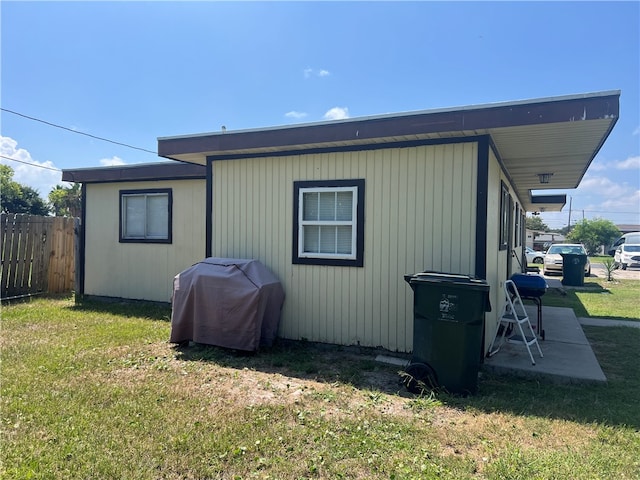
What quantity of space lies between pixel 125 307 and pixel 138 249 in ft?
4.07

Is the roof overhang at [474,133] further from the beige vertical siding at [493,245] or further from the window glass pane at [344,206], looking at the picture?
the window glass pane at [344,206]

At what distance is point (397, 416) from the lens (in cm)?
325

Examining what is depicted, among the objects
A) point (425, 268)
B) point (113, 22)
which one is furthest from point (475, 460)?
point (113, 22)

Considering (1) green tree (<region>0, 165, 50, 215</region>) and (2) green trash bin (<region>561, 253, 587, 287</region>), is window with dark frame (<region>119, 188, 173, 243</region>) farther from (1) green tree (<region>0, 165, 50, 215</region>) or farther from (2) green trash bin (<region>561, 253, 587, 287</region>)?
(1) green tree (<region>0, 165, 50, 215</region>)

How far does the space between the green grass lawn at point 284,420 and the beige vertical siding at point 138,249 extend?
3.12m

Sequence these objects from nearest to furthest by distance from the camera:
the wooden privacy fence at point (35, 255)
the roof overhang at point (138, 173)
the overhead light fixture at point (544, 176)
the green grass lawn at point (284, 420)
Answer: the green grass lawn at point (284, 420), the overhead light fixture at point (544, 176), the roof overhang at point (138, 173), the wooden privacy fence at point (35, 255)

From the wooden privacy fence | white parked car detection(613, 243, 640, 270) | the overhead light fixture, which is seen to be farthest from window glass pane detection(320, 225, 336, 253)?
white parked car detection(613, 243, 640, 270)

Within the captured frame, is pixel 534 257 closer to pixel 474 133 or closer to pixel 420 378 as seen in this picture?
pixel 474 133

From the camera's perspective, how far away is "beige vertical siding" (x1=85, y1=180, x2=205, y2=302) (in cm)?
782

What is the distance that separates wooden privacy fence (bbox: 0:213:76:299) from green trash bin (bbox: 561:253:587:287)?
1474 centimetres

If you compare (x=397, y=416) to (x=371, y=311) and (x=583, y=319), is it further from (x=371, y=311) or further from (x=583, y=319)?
(x=583, y=319)

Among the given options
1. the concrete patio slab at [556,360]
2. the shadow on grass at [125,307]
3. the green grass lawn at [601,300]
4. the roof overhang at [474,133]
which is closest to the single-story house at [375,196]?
the roof overhang at [474,133]

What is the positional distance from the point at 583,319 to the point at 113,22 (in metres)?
11.6

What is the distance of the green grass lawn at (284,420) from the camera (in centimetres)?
250
